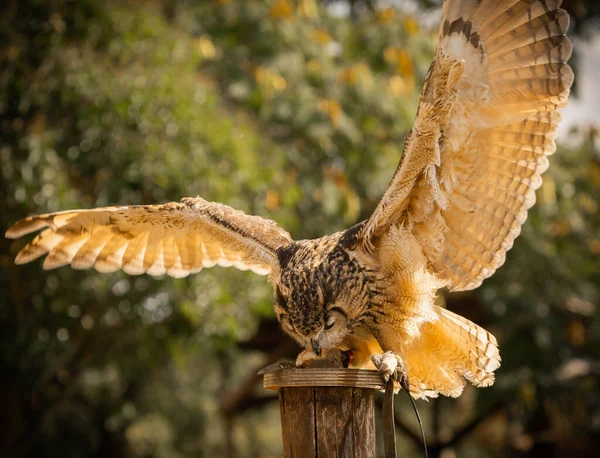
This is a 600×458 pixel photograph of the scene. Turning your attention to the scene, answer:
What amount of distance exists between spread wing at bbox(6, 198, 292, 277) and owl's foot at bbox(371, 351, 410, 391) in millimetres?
977

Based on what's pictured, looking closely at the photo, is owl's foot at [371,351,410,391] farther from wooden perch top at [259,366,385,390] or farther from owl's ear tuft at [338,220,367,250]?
owl's ear tuft at [338,220,367,250]

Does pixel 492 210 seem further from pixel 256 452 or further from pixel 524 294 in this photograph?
pixel 256 452

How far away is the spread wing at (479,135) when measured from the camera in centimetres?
279

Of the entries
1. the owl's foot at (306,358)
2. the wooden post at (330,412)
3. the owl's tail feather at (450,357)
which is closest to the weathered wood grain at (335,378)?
the wooden post at (330,412)

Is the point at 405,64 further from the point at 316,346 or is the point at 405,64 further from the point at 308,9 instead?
the point at 316,346

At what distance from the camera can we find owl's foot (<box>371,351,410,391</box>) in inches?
108

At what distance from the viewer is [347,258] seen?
10.1 feet

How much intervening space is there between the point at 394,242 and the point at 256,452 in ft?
52.1

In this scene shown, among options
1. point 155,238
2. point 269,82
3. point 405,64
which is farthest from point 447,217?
point 405,64

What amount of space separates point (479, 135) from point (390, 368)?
3.49ft

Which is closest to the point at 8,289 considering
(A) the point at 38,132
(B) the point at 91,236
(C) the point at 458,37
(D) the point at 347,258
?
(A) the point at 38,132

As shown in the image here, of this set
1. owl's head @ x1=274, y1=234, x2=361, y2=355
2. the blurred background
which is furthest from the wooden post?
the blurred background

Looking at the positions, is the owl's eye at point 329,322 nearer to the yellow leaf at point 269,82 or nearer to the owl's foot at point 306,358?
the owl's foot at point 306,358

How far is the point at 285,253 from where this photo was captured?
3.31 m
